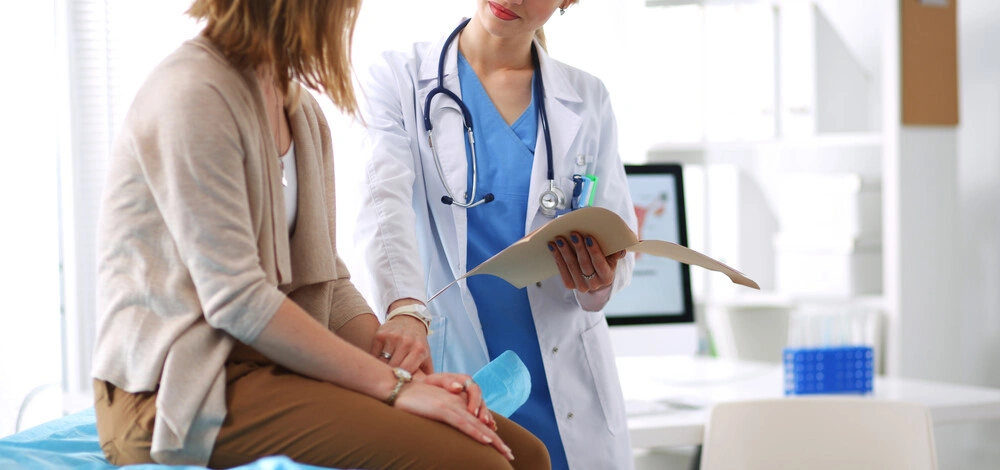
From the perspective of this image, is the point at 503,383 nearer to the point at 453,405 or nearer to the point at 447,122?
the point at 453,405

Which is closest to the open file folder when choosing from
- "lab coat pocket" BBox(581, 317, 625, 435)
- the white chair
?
"lab coat pocket" BBox(581, 317, 625, 435)

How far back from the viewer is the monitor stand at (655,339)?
2342mm

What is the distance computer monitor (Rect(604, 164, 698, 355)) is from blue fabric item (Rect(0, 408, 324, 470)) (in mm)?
1454

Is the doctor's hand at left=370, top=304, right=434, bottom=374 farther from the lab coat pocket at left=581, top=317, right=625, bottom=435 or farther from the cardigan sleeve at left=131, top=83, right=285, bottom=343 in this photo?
the lab coat pocket at left=581, top=317, right=625, bottom=435

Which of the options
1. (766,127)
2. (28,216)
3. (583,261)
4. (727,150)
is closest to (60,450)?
(583,261)

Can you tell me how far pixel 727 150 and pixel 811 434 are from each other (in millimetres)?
1651

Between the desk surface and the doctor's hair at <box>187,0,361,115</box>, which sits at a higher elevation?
the doctor's hair at <box>187,0,361,115</box>

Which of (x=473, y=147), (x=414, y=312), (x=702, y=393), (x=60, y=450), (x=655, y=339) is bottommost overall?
(x=702, y=393)

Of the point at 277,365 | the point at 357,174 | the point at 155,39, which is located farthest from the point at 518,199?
the point at 155,39

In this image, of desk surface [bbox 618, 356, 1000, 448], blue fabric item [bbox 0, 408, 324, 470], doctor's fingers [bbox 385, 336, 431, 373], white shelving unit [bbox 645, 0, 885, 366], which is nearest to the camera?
blue fabric item [bbox 0, 408, 324, 470]

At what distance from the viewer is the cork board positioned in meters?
2.75

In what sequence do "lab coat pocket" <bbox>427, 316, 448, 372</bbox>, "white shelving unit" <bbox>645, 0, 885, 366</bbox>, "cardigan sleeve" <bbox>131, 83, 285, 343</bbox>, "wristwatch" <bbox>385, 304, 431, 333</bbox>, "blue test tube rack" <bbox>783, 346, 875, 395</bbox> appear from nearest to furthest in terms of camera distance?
"cardigan sleeve" <bbox>131, 83, 285, 343</bbox>
"wristwatch" <bbox>385, 304, 431, 333</bbox>
"lab coat pocket" <bbox>427, 316, 448, 372</bbox>
"blue test tube rack" <bbox>783, 346, 875, 395</bbox>
"white shelving unit" <bbox>645, 0, 885, 366</bbox>

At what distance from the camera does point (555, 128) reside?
62.4 inches

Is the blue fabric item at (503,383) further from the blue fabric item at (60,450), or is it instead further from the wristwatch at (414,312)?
the blue fabric item at (60,450)
